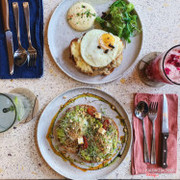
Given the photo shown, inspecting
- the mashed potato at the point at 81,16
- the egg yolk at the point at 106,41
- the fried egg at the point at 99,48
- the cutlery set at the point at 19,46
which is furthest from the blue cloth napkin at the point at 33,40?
the egg yolk at the point at 106,41

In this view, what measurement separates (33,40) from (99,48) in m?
0.52

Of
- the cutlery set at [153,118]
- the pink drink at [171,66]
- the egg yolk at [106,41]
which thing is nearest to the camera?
the pink drink at [171,66]

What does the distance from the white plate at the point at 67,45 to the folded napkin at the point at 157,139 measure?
0.89 ft

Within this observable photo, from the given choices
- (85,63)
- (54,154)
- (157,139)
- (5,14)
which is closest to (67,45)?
(85,63)

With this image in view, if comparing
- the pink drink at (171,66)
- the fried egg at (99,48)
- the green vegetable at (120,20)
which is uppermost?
the green vegetable at (120,20)

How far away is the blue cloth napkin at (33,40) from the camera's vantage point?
1.52 m

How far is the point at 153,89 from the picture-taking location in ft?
5.33

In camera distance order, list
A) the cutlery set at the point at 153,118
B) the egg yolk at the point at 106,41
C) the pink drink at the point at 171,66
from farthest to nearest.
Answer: the cutlery set at the point at 153,118 < the egg yolk at the point at 106,41 < the pink drink at the point at 171,66

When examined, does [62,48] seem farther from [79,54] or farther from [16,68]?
[16,68]

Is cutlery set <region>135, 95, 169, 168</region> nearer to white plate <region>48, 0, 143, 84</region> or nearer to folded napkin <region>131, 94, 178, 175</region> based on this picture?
folded napkin <region>131, 94, 178, 175</region>

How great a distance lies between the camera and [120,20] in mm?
1472

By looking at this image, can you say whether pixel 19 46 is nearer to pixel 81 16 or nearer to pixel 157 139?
pixel 81 16

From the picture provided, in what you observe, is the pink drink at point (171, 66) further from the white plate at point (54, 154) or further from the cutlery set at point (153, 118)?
the white plate at point (54, 154)

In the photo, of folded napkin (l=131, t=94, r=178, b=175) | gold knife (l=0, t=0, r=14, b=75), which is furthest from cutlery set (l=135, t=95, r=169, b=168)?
gold knife (l=0, t=0, r=14, b=75)
